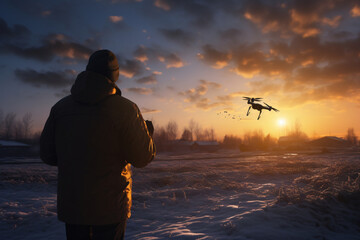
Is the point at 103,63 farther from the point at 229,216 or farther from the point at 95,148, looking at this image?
the point at 229,216

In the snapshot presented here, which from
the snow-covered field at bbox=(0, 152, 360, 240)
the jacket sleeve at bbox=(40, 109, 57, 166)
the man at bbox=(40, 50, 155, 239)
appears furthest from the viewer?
the snow-covered field at bbox=(0, 152, 360, 240)

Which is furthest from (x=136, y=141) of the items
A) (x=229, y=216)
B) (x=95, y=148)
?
(x=229, y=216)

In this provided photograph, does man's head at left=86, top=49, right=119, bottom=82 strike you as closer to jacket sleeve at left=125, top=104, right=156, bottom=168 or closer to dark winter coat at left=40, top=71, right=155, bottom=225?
dark winter coat at left=40, top=71, right=155, bottom=225

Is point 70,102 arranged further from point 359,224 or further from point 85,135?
point 359,224

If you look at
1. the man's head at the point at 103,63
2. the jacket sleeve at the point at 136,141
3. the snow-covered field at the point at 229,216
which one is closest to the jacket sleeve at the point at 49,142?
the man's head at the point at 103,63

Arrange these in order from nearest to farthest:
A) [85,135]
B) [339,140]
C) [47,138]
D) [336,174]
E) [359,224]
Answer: [85,135], [47,138], [359,224], [336,174], [339,140]

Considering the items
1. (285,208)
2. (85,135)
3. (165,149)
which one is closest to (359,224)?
(285,208)

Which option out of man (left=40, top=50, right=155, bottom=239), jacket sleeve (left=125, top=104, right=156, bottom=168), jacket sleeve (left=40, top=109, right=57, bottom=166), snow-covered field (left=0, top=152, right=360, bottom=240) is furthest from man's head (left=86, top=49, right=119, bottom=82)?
snow-covered field (left=0, top=152, right=360, bottom=240)
